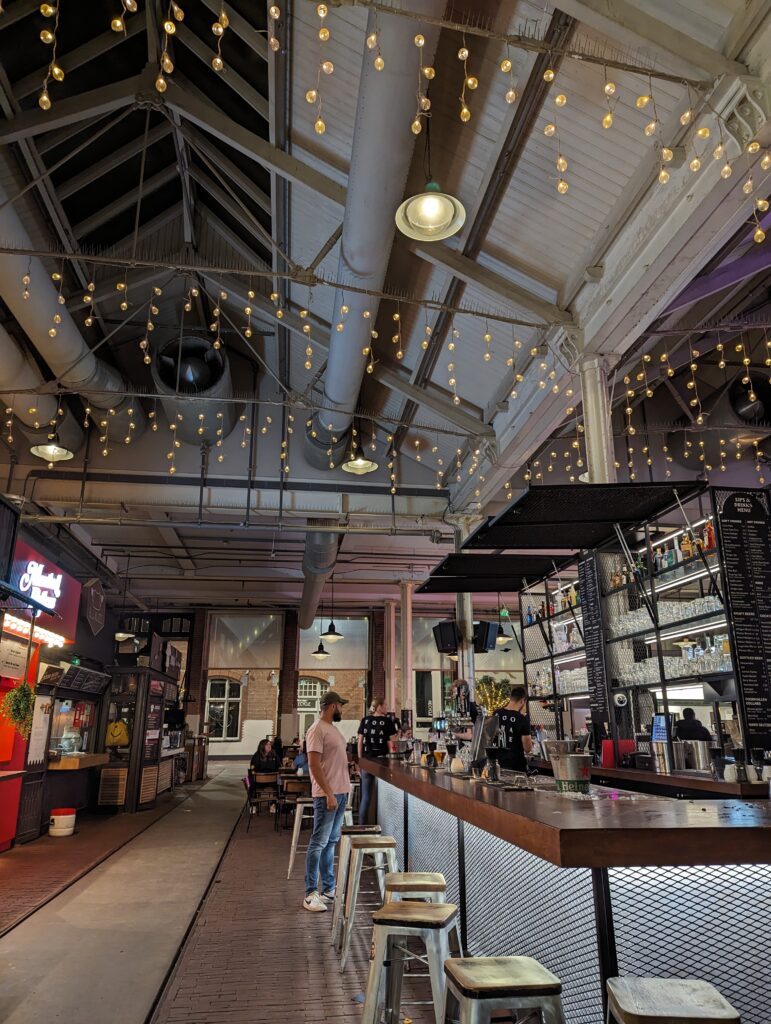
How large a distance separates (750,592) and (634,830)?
3407mm

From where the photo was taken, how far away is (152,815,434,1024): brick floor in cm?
326

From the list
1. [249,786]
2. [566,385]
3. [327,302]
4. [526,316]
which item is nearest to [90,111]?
[327,302]

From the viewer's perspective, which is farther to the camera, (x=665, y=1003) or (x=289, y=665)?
(x=289, y=665)

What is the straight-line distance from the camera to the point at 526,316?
6.29m

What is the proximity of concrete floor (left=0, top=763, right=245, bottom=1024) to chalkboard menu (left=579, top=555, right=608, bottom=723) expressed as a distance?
12.6 feet

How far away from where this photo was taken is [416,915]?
262 cm

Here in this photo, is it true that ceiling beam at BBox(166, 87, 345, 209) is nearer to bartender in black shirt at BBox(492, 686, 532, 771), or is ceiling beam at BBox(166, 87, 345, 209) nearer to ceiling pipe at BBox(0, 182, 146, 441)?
ceiling pipe at BBox(0, 182, 146, 441)

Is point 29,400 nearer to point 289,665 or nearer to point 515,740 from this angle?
point 515,740

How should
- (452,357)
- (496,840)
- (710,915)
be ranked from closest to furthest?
(710,915), (496,840), (452,357)

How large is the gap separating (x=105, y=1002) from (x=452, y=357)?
6376 mm

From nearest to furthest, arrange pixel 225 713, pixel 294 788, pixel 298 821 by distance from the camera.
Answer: pixel 298 821, pixel 294 788, pixel 225 713

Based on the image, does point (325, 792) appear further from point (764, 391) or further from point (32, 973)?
point (764, 391)

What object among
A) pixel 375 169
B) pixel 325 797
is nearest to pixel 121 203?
pixel 375 169

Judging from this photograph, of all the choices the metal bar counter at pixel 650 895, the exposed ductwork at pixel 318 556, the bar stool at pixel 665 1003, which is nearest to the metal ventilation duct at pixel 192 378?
the exposed ductwork at pixel 318 556
